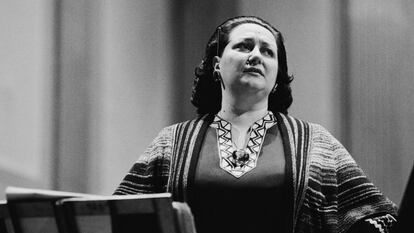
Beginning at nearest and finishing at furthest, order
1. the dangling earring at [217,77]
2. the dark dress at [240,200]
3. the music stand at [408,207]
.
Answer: the music stand at [408,207]
the dark dress at [240,200]
the dangling earring at [217,77]

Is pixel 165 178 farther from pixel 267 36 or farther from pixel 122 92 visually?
pixel 122 92

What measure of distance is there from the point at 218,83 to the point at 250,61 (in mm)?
189

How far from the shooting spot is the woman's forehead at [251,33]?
9.70 feet

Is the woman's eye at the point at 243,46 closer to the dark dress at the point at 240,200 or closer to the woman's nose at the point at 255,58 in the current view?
the woman's nose at the point at 255,58

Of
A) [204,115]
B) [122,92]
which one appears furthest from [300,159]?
[122,92]

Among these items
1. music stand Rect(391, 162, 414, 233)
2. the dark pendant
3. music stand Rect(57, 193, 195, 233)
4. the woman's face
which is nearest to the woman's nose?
the woman's face

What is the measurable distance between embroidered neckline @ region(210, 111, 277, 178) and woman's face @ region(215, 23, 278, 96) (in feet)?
0.29

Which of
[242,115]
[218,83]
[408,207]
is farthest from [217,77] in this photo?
[408,207]

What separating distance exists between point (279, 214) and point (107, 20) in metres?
1.98

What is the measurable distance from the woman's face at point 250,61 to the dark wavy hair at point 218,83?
0.04 meters

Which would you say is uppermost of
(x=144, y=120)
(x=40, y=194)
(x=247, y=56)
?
(x=247, y=56)

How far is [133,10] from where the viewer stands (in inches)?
185

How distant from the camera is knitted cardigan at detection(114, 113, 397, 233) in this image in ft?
8.96

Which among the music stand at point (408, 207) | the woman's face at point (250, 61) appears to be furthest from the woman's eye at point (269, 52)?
the music stand at point (408, 207)
